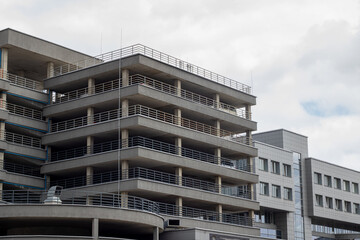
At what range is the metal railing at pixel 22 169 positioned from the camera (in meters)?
64.8

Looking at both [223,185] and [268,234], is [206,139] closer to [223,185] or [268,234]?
[223,185]

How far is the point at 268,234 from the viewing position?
267 ft

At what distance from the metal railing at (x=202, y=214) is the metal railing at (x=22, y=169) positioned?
1283cm

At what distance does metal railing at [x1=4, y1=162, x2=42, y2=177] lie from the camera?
213 feet

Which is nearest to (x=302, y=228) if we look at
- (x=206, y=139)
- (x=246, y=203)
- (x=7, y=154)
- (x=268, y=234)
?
(x=268, y=234)

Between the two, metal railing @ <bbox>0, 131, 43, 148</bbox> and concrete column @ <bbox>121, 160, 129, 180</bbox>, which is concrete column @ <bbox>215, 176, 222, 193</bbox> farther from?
metal railing @ <bbox>0, 131, 43, 148</bbox>

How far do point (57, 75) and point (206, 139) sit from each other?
16.2 meters

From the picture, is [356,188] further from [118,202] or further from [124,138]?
[118,202]

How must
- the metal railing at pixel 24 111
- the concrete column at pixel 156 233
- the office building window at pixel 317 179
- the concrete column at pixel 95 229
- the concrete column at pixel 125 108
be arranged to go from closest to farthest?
the concrete column at pixel 95 229
the concrete column at pixel 156 233
the concrete column at pixel 125 108
the metal railing at pixel 24 111
the office building window at pixel 317 179

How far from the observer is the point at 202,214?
66.6 m

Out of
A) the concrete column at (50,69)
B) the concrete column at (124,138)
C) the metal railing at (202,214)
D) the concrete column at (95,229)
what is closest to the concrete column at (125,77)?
the concrete column at (124,138)

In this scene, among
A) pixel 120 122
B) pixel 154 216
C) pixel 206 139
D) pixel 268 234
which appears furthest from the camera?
pixel 268 234

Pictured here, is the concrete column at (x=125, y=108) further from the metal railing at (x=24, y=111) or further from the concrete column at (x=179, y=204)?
the metal railing at (x=24, y=111)

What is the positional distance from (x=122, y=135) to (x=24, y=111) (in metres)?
11.2
